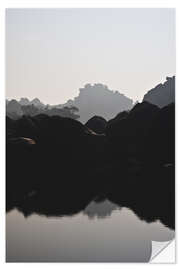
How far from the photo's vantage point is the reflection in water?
2.13 metres

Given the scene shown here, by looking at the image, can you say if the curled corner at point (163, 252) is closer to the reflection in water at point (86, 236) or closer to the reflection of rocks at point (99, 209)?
the reflection in water at point (86, 236)

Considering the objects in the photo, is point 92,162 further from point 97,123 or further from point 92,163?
point 97,123

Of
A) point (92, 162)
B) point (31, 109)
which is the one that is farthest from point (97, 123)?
point (31, 109)

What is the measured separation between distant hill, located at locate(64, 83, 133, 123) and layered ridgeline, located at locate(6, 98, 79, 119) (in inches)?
1.5

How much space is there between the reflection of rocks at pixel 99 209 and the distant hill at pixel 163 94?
0.66 metres

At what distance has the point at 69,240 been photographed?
2.14 m

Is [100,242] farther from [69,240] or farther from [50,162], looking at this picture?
[50,162]

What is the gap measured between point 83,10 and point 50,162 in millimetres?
942

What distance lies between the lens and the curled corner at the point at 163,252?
2.12 m

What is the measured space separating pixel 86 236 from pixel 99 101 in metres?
0.81

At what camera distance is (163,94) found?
214 cm

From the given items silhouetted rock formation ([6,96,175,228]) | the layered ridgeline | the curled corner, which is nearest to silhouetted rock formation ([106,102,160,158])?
silhouetted rock formation ([6,96,175,228])

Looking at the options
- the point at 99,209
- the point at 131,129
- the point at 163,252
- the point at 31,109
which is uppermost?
the point at 31,109

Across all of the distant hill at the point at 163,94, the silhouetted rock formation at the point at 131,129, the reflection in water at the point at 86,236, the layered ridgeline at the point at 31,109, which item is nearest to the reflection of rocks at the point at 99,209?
the reflection in water at the point at 86,236
